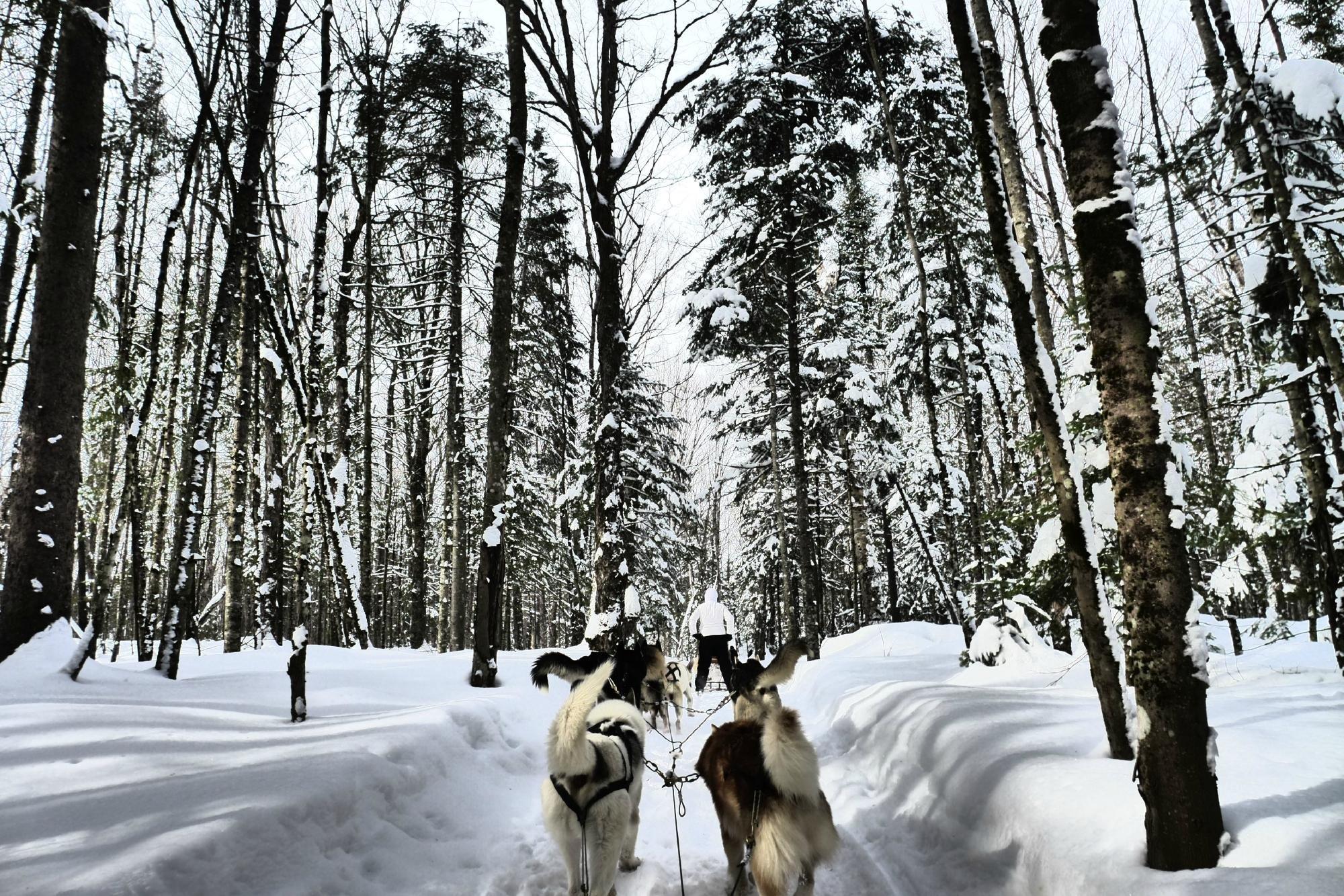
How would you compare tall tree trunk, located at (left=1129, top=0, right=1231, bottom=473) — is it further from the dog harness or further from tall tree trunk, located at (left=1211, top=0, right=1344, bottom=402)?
the dog harness

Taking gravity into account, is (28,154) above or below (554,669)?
above

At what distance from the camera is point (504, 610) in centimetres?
3175

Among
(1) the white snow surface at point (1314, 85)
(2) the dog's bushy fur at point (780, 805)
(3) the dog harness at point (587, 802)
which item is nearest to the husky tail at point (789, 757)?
(2) the dog's bushy fur at point (780, 805)

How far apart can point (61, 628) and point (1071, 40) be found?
8.43 metres

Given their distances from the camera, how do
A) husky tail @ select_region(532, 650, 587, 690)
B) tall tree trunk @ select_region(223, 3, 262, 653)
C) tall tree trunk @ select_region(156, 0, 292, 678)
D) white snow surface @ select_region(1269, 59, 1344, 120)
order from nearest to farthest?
husky tail @ select_region(532, 650, 587, 690) → white snow surface @ select_region(1269, 59, 1344, 120) → tall tree trunk @ select_region(156, 0, 292, 678) → tall tree trunk @ select_region(223, 3, 262, 653)

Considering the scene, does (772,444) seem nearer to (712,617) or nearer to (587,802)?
(712,617)

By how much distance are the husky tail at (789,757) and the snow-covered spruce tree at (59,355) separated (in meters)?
6.17

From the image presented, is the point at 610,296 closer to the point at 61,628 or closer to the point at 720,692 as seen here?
the point at 61,628

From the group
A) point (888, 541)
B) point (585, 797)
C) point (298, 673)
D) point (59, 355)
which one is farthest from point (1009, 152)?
point (888, 541)

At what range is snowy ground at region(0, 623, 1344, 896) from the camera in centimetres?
283

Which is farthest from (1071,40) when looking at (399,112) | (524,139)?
(399,112)

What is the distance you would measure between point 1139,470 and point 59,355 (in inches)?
321

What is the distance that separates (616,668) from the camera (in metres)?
7.36

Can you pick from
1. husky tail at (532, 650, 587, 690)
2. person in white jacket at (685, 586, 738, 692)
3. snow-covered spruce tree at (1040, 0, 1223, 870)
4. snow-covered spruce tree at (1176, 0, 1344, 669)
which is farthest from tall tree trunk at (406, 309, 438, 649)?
snow-covered spruce tree at (1040, 0, 1223, 870)
